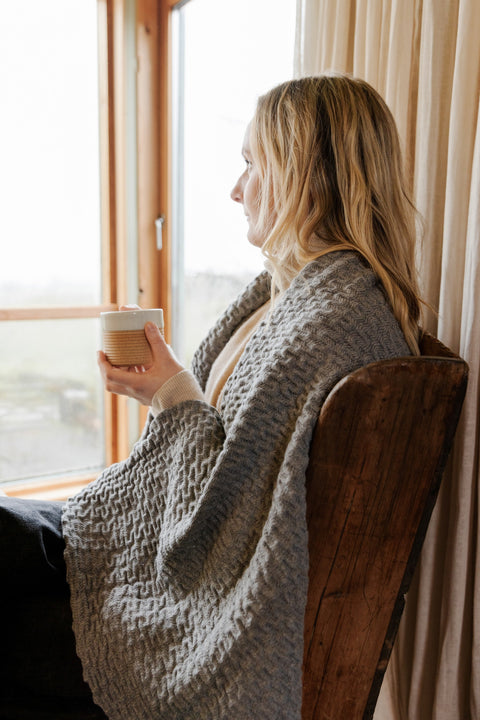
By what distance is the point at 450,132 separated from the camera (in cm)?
104

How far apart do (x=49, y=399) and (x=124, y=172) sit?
3.00 ft

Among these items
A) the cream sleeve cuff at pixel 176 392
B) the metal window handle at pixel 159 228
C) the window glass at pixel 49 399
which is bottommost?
the window glass at pixel 49 399

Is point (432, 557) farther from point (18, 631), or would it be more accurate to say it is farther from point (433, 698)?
point (18, 631)

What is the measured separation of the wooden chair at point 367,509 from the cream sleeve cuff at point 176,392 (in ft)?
0.91

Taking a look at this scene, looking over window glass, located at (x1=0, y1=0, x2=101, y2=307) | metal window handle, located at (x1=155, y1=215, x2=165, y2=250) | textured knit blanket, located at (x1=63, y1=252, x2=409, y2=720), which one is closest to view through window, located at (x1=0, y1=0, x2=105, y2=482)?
window glass, located at (x1=0, y1=0, x2=101, y2=307)

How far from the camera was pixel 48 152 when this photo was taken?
2240 millimetres

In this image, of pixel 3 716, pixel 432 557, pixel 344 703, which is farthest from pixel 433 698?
pixel 3 716

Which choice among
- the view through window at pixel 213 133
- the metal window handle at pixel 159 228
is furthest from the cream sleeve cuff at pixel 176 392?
the metal window handle at pixel 159 228

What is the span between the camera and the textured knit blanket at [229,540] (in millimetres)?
741

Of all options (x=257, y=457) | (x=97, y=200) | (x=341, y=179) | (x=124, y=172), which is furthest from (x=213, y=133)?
(x=257, y=457)

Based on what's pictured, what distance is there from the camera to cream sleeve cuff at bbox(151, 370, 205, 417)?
96 cm

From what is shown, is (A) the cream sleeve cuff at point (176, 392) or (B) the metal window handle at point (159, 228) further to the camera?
(B) the metal window handle at point (159, 228)

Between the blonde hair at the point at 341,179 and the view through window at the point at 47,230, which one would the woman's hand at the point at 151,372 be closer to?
the blonde hair at the point at 341,179

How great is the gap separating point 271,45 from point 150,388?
4.43ft
